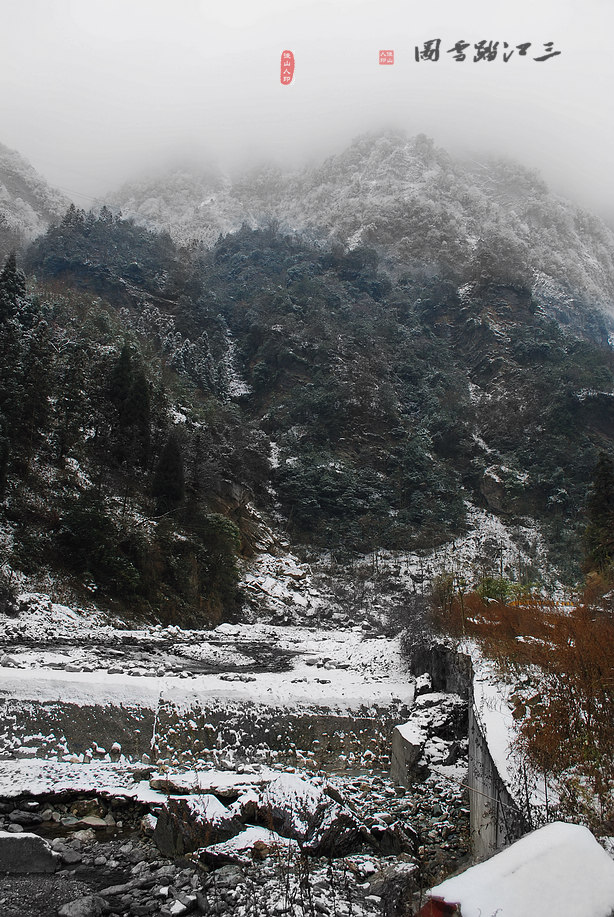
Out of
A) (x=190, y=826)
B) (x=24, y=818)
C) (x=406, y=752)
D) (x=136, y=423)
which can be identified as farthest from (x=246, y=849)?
(x=136, y=423)

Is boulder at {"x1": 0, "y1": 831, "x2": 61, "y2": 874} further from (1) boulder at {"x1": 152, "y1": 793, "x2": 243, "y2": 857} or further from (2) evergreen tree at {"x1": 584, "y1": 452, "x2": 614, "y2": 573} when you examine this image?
(2) evergreen tree at {"x1": 584, "y1": 452, "x2": 614, "y2": 573}

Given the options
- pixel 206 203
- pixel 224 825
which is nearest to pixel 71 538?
pixel 224 825

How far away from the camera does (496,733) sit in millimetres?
5629

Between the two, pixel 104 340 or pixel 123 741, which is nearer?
pixel 123 741

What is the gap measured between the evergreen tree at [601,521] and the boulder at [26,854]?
20952 mm

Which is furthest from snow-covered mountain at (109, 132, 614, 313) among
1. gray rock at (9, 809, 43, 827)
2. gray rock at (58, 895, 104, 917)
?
gray rock at (58, 895, 104, 917)

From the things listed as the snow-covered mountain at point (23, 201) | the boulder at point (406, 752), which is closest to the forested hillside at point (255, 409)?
the boulder at point (406, 752)

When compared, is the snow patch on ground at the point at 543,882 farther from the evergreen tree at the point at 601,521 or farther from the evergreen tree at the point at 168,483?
the evergreen tree at the point at 168,483

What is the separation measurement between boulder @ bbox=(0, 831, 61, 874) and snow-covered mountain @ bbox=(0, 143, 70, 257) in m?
87.2

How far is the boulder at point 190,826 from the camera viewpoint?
18.5ft

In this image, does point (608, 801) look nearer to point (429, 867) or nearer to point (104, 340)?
point (429, 867)

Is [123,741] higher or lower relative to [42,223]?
lower

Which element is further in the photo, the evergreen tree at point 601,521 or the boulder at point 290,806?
the evergreen tree at point 601,521

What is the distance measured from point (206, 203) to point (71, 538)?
101577 mm
